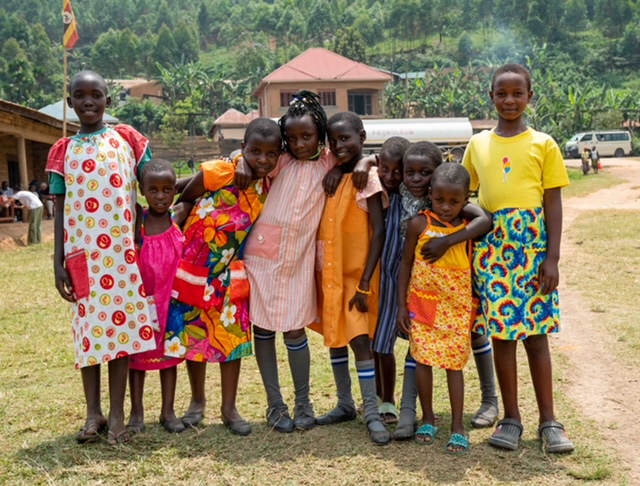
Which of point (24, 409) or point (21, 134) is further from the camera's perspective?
point (21, 134)

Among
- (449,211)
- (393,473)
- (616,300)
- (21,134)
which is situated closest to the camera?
(393,473)

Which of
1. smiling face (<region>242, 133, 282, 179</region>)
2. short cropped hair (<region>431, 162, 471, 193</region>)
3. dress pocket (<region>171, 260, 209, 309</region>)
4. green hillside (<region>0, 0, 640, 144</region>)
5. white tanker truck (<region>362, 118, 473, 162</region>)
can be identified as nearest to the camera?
short cropped hair (<region>431, 162, 471, 193</region>)

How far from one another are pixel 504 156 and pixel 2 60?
99991mm

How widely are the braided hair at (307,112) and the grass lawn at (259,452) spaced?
1.48 m

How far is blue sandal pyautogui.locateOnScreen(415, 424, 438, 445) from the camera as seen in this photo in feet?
10.8

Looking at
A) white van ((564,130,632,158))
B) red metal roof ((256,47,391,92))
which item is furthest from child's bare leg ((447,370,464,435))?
red metal roof ((256,47,391,92))

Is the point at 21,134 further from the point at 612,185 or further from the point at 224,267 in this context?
the point at 612,185

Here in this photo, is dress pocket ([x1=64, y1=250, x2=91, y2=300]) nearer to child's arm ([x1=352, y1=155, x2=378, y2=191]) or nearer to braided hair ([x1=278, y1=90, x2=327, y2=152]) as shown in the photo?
braided hair ([x1=278, y1=90, x2=327, y2=152])

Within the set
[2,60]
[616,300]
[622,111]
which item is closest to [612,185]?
[616,300]

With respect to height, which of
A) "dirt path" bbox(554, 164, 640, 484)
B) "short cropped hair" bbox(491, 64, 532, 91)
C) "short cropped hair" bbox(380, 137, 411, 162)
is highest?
"short cropped hair" bbox(491, 64, 532, 91)

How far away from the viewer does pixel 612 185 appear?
20.6 m

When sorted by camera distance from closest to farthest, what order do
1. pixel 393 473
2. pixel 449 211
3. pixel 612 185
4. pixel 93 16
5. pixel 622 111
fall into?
pixel 393 473
pixel 449 211
pixel 612 185
pixel 622 111
pixel 93 16

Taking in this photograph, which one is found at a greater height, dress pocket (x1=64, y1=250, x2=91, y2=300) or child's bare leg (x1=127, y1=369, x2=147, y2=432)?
dress pocket (x1=64, y1=250, x2=91, y2=300)

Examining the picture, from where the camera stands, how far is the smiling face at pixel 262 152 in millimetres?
3355
